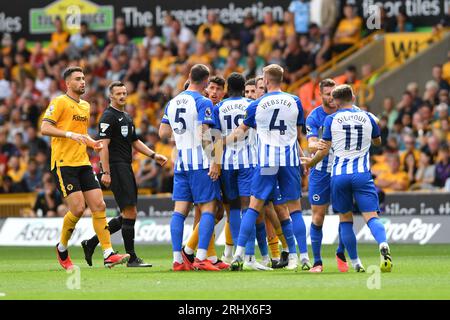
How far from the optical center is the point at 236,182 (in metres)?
14.3

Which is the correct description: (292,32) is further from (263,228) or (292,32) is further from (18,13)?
(263,228)

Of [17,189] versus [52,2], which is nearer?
[17,189]

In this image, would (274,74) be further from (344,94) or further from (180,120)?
(180,120)

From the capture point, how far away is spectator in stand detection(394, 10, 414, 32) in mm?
26109

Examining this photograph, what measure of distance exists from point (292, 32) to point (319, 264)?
13.9 meters

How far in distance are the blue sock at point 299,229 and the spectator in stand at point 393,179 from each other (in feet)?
28.7

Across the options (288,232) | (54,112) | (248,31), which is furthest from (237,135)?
(248,31)

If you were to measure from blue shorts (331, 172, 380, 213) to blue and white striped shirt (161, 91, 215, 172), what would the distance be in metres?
1.65

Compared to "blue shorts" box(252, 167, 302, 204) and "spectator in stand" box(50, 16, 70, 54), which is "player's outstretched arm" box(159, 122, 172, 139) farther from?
"spectator in stand" box(50, 16, 70, 54)

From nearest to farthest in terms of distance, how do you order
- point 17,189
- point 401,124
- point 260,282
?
point 260,282 → point 401,124 → point 17,189

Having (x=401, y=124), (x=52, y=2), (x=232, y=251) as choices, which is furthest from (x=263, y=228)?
(x=52, y=2)

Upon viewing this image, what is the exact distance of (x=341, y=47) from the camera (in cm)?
2681

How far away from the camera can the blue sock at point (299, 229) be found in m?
13.6

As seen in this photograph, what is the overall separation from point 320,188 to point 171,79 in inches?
542
